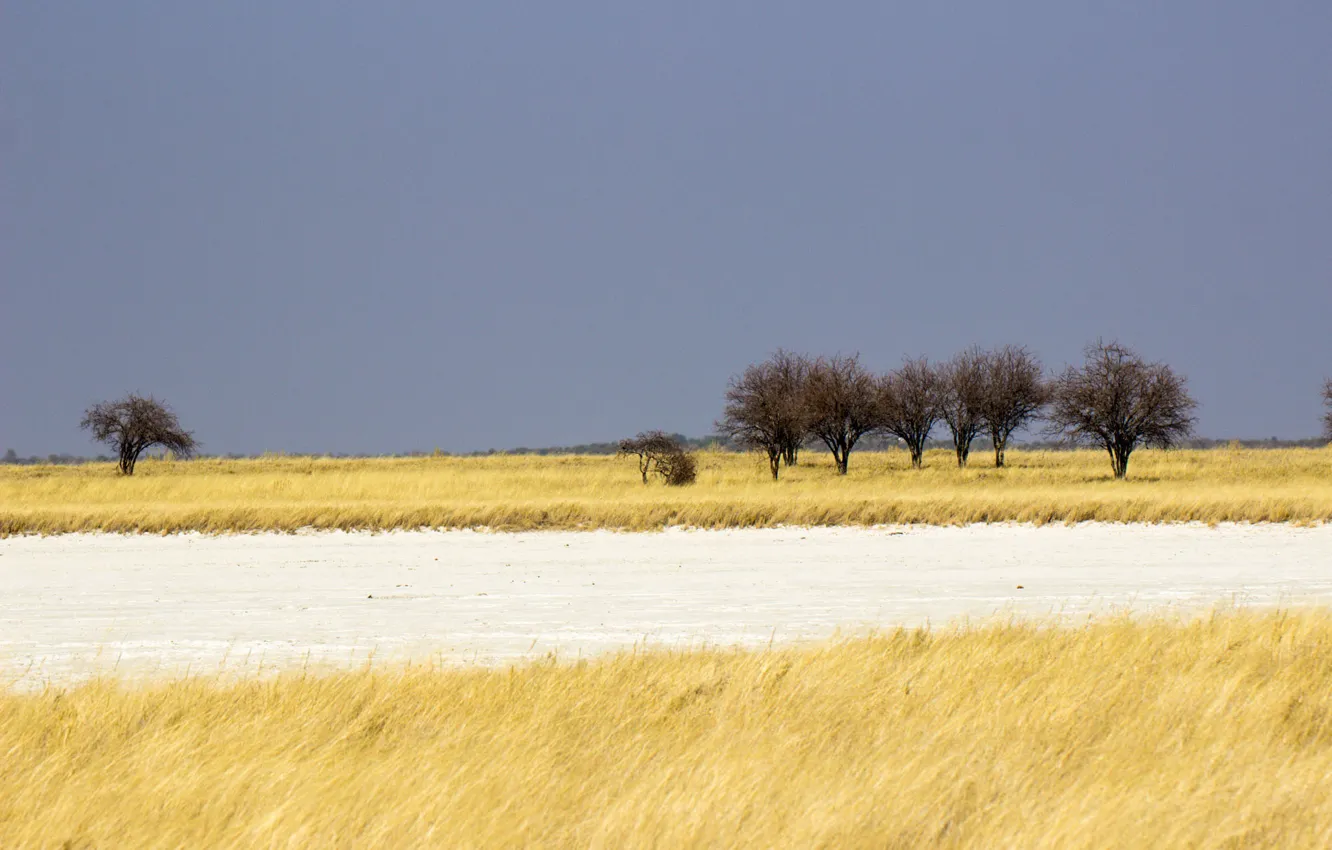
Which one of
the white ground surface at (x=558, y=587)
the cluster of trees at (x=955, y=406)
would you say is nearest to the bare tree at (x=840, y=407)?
the cluster of trees at (x=955, y=406)

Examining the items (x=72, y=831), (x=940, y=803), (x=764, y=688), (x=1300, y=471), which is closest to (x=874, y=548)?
(x=764, y=688)

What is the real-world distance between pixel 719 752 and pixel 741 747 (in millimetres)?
169

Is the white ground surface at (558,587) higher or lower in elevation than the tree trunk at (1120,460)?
lower

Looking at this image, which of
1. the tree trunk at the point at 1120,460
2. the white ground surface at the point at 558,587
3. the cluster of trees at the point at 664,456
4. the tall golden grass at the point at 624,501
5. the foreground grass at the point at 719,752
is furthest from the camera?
the tree trunk at the point at 1120,460

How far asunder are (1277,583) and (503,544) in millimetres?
11947

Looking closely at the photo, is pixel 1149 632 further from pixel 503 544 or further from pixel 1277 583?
pixel 503 544

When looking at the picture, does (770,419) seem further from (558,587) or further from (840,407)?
(558,587)

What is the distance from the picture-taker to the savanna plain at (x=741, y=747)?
17.8 ft

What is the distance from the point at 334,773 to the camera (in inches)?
243

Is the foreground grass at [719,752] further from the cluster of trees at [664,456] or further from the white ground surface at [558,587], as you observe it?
the cluster of trees at [664,456]

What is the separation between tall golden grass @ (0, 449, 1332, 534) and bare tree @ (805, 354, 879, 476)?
16.6 ft

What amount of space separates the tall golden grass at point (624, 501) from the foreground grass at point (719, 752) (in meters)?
14.5

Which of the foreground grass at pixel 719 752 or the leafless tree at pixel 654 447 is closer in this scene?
the foreground grass at pixel 719 752

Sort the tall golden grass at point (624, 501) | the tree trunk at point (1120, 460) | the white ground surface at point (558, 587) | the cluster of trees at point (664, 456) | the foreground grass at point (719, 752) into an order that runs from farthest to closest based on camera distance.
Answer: the tree trunk at point (1120, 460)
the cluster of trees at point (664, 456)
the tall golden grass at point (624, 501)
the white ground surface at point (558, 587)
the foreground grass at point (719, 752)
